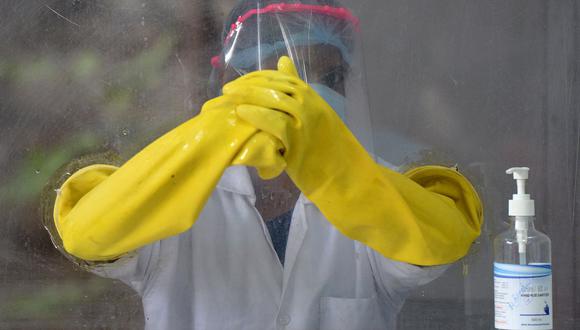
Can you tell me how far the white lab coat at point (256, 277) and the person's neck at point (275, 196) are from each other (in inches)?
0.9

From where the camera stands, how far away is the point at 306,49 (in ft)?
3.55

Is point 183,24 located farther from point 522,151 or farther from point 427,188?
point 522,151

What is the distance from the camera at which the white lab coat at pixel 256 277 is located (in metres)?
1.07

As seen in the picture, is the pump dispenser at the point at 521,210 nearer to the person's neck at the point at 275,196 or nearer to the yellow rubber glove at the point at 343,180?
the yellow rubber glove at the point at 343,180

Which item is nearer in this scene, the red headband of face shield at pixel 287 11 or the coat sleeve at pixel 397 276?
the coat sleeve at pixel 397 276

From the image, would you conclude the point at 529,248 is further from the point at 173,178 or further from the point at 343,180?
the point at 173,178

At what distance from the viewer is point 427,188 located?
108cm

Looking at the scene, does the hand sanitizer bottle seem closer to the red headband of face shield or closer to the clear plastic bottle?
the clear plastic bottle

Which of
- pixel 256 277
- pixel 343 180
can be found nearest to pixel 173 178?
pixel 343 180

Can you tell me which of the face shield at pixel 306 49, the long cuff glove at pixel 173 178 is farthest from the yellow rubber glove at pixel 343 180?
the face shield at pixel 306 49

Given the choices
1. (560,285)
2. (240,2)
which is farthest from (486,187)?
(240,2)

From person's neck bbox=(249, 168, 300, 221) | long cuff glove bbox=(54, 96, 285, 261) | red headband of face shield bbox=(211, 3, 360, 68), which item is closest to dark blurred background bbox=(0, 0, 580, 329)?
red headband of face shield bbox=(211, 3, 360, 68)

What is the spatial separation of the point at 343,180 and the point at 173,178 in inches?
7.8

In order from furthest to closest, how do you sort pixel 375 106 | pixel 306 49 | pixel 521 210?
1. pixel 375 106
2. pixel 306 49
3. pixel 521 210
